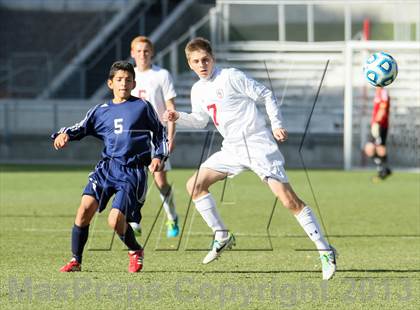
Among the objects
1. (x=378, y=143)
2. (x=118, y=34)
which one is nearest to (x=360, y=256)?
(x=378, y=143)

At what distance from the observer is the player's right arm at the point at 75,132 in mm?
9352

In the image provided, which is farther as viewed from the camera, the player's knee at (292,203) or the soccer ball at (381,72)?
the soccer ball at (381,72)

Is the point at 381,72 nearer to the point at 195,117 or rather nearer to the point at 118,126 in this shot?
the point at 195,117

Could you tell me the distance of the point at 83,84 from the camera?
1181 inches

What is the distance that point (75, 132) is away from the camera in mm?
9547

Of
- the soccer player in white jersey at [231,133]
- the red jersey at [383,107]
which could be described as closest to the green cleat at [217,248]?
the soccer player in white jersey at [231,133]

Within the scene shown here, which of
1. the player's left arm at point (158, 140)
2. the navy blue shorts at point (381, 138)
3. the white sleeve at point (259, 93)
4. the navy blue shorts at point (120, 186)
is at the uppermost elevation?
the white sleeve at point (259, 93)

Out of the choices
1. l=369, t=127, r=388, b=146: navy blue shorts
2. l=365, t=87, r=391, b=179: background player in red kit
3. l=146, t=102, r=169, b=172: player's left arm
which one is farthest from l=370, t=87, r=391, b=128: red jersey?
l=146, t=102, r=169, b=172: player's left arm

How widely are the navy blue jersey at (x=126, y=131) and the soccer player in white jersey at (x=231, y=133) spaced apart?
22 centimetres

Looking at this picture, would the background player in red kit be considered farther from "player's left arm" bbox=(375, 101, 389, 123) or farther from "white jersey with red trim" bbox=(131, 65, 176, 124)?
"white jersey with red trim" bbox=(131, 65, 176, 124)

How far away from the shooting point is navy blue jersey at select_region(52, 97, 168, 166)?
9523 millimetres

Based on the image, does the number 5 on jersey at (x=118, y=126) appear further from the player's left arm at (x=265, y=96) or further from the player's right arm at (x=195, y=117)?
the player's left arm at (x=265, y=96)

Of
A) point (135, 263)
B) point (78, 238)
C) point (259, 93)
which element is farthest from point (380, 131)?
point (78, 238)

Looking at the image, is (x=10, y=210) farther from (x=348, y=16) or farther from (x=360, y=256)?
(x=348, y=16)
